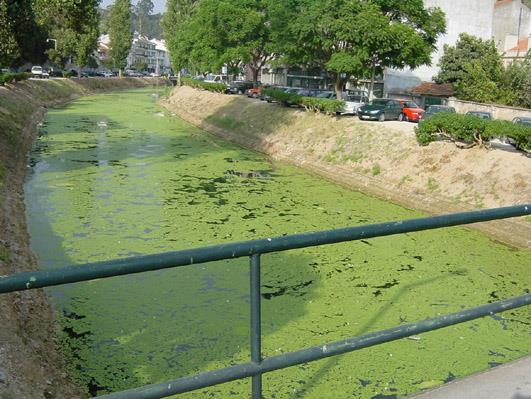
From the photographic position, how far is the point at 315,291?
41.2 ft

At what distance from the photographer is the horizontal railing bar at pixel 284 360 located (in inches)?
94.4

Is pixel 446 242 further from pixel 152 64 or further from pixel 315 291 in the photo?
pixel 152 64

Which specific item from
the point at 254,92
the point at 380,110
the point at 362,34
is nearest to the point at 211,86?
the point at 254,92

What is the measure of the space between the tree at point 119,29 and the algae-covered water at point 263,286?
2779 inches

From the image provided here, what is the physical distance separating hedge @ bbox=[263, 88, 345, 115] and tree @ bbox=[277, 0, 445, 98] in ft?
9.27

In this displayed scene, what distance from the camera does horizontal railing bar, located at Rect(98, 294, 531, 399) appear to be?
240 centimetres

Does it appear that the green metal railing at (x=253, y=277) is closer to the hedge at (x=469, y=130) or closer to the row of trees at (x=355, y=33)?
the hedge at (x=469, y=130)

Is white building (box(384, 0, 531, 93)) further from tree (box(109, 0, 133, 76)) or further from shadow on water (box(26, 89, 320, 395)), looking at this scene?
tree (box(109, 0, 133, 76))

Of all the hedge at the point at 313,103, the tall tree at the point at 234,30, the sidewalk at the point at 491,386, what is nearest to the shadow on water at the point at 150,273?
the sidewalk at the point at 491,386

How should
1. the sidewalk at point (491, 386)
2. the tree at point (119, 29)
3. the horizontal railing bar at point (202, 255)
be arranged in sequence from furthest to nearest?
the tree at point (119, 29)
the sidewalk at point (491, 386)
the horizontal railing bar at point (202, 255)

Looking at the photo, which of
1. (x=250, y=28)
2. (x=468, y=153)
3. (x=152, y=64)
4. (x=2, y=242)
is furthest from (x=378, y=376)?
(x=152, y=64)

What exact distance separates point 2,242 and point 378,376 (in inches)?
352

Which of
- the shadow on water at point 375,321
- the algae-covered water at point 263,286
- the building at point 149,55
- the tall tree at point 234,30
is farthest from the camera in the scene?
the building at point 149,55

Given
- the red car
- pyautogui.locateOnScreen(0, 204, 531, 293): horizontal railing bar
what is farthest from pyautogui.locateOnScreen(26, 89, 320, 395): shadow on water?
the red car
